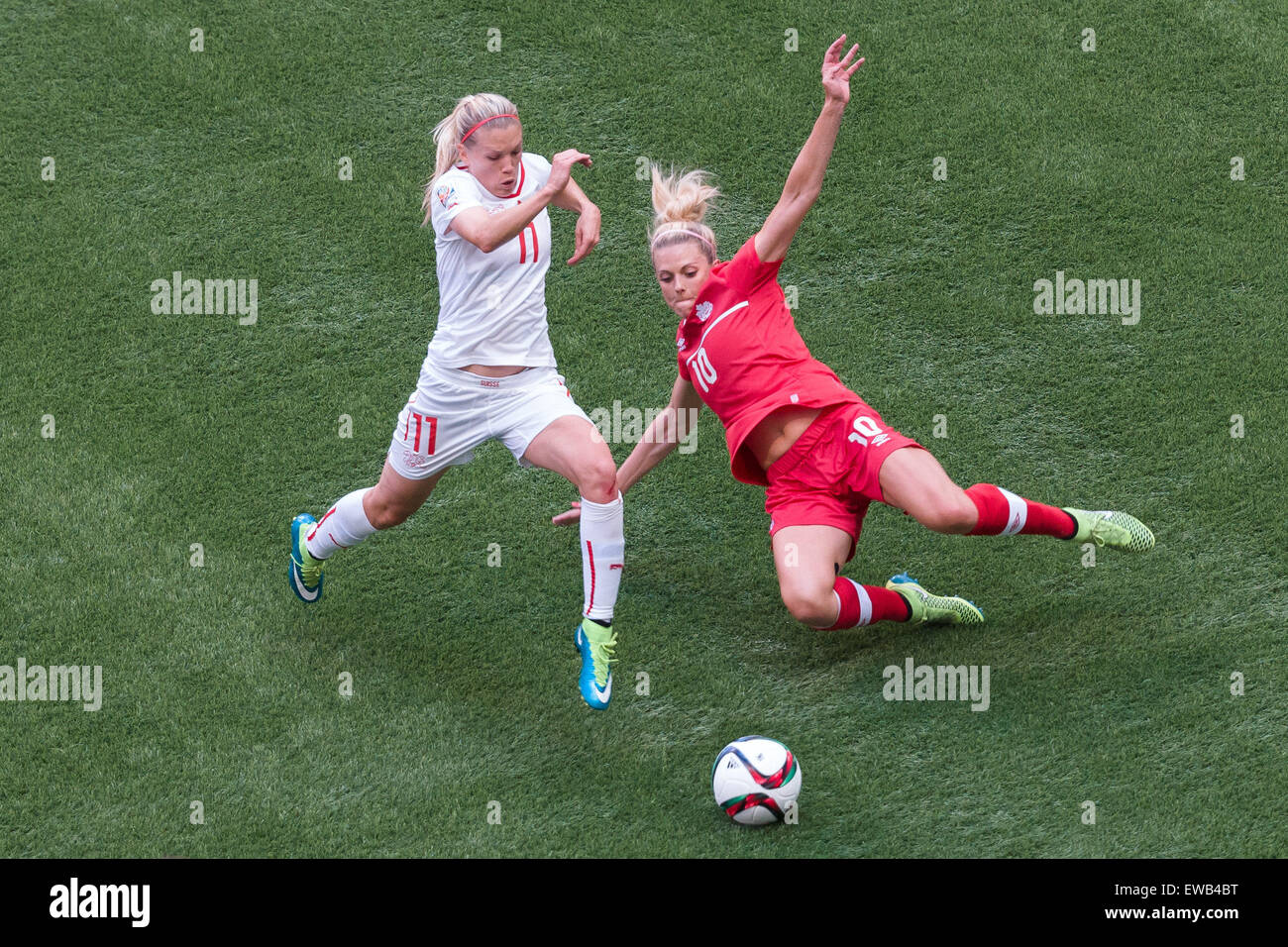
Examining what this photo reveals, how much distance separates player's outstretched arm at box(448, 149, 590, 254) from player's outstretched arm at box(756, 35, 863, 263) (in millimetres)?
796

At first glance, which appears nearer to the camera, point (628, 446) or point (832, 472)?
point (832, 472)

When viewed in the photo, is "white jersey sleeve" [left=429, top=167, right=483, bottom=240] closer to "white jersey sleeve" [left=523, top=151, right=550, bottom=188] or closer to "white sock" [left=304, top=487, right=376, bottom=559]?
"white jersey sleeve" [left=523, top=151, right=550, bottom=188]

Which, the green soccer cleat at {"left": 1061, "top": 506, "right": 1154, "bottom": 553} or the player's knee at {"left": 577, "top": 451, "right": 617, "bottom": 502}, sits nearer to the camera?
the player's knee at {"left": 577, "top": 451, "right": 617, "bottom": 502}

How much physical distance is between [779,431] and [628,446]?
1.60m

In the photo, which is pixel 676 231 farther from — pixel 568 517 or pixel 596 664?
pixel 596 664

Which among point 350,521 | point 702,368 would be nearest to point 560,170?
point 702,368

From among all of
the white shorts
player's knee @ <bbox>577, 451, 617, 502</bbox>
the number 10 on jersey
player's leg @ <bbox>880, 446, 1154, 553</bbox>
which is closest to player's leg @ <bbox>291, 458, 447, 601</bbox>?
the white shorts

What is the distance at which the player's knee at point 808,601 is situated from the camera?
6.14 metres

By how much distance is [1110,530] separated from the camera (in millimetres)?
6488

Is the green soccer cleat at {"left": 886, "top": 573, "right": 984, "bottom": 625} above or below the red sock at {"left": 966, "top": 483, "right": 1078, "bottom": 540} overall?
below

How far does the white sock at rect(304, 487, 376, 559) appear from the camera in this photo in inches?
261

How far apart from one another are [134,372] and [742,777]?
4209mm

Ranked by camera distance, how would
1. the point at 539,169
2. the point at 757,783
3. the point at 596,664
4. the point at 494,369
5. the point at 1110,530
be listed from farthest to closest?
1. the point at 1110,530
2. the point at 539,169
3. the point at 494,369
4. the point at 596,664
5. the point at 757,783

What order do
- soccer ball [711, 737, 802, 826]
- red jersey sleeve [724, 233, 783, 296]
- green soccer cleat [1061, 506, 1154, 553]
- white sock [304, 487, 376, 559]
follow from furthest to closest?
white sock [304, 487, 376, 559] → green soccer cleat [1061, 506, 1154, 553] → red jersey sleeve [724, 233, 783, 296] → soccer ball [711, 737, 802, 826]
